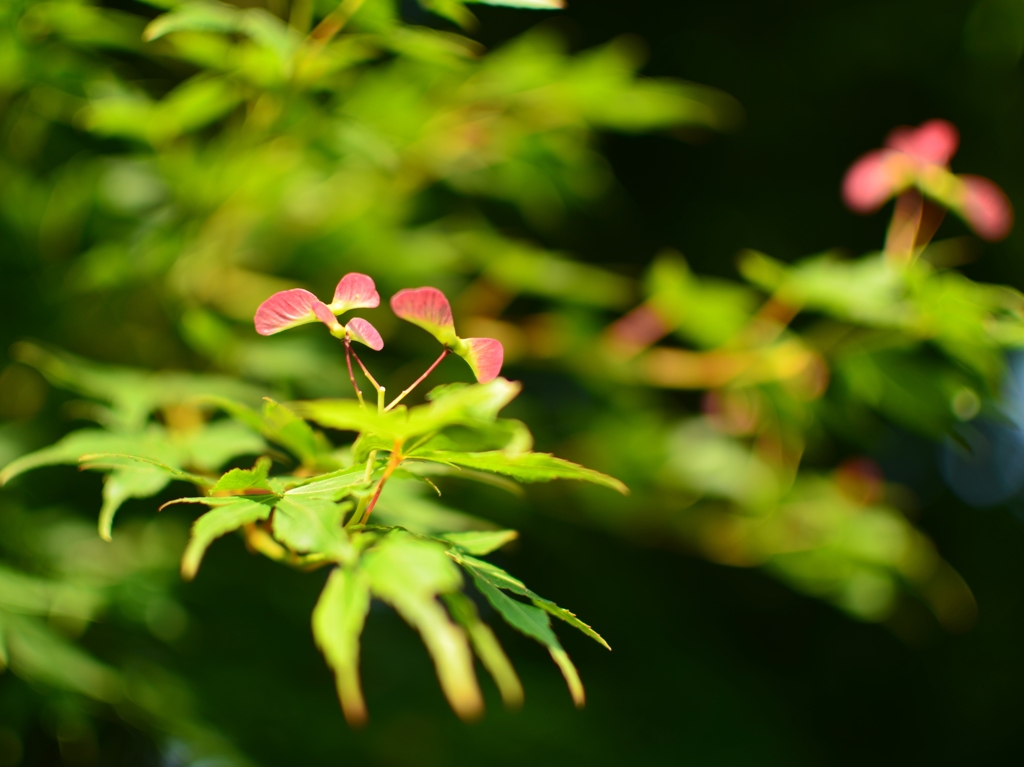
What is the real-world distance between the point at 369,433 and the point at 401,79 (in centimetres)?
71

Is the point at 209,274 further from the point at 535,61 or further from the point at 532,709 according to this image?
the point at 532,709

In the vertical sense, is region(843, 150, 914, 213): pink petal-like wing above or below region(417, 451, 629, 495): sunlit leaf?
above

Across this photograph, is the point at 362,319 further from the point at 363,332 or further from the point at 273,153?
the point at 273,153

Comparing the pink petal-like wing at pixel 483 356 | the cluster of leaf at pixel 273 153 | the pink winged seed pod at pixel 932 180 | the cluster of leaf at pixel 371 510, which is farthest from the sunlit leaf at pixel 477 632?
the pink winged seed pod at pixel 932 180

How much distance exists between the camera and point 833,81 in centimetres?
158

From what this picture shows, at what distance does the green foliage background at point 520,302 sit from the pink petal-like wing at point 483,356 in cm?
30

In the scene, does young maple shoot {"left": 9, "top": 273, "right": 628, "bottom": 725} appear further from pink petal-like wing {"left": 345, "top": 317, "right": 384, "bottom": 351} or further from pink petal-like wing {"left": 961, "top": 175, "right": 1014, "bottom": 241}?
pink petal-like wing {"left": 961, "top": 175, "right": 1014, "bottom": 241}

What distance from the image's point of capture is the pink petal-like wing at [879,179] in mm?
643

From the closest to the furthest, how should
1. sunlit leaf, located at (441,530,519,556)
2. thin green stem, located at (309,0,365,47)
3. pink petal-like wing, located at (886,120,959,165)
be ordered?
sunlit leaf, located at (441,530,519,556) < thin green stem, located at (309,0,365,47) < pink petal-like wing, located at (886,120,959,165)

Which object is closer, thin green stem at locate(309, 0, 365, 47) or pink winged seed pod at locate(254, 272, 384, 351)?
pink winged seed pod at locate(254, 272, 384, 351)

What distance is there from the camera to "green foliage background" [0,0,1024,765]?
667 millimetres

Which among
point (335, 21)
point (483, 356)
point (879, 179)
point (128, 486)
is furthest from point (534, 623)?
point (879, 179)

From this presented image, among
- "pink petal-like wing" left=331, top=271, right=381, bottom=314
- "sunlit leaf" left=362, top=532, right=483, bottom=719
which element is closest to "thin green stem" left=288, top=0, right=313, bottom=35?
"pink petal-like wing" left=331, top=271, right=381, bottom=314

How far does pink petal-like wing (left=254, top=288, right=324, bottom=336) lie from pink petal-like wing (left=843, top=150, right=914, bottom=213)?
55cm
